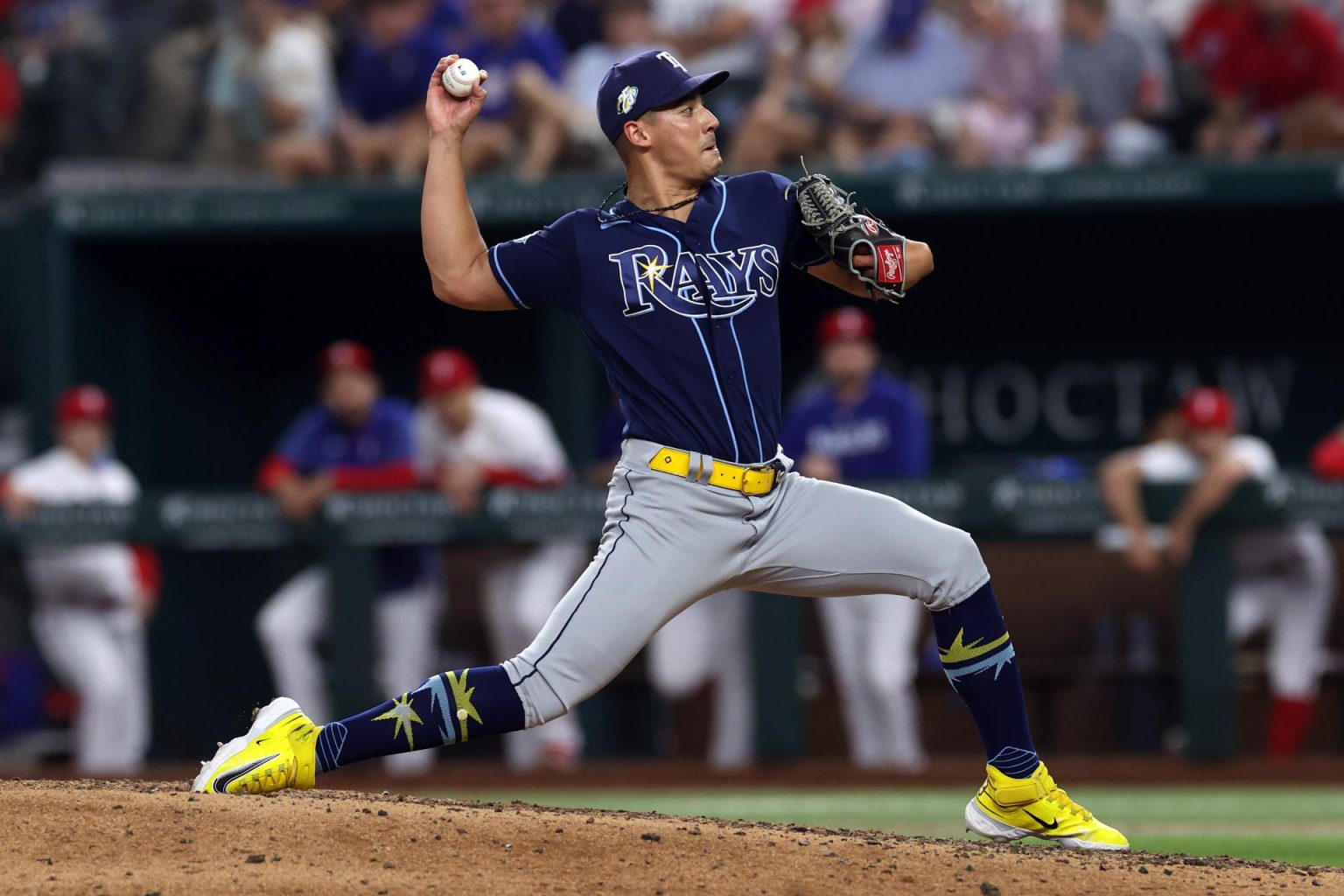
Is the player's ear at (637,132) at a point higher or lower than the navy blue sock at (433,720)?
higher

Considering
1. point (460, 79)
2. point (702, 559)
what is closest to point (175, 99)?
point (460, 79)

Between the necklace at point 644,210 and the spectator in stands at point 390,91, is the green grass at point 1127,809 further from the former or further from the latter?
the spectator in stands at point 390,91

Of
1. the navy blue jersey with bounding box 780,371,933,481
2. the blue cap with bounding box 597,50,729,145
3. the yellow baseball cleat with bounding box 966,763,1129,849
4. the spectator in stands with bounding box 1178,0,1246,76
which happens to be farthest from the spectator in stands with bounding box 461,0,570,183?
the yellow baseball cleat with bounding box 966,763,1129,849

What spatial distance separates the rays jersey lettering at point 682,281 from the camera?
369 centimetres

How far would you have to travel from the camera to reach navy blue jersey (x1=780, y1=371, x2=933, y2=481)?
793 centimetres

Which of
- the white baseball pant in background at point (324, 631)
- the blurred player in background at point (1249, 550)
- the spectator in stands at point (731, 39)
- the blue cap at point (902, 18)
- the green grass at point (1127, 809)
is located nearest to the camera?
the green grass at point (1127, 809)

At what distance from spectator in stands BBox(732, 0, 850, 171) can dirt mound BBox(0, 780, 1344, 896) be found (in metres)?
5.18

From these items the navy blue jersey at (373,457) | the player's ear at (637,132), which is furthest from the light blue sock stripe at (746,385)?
the navy blue jersey at (373,457)

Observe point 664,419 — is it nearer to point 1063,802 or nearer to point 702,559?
point 702,559

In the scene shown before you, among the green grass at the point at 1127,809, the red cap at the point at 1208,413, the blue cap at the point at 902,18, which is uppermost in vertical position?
the blue cap at the point at 902,18

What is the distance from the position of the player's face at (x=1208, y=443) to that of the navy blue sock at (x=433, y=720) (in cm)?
475

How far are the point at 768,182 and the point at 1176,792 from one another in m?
4.09

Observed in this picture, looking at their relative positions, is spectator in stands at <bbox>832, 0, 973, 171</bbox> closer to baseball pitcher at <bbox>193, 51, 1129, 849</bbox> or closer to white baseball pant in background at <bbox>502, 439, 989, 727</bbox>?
baseball pitcher at <bbox>193, 51, 1129, 849</bbox>

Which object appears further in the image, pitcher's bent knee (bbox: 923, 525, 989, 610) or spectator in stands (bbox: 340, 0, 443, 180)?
spectator in stands (bbox: 340, 0, 443, 180)
